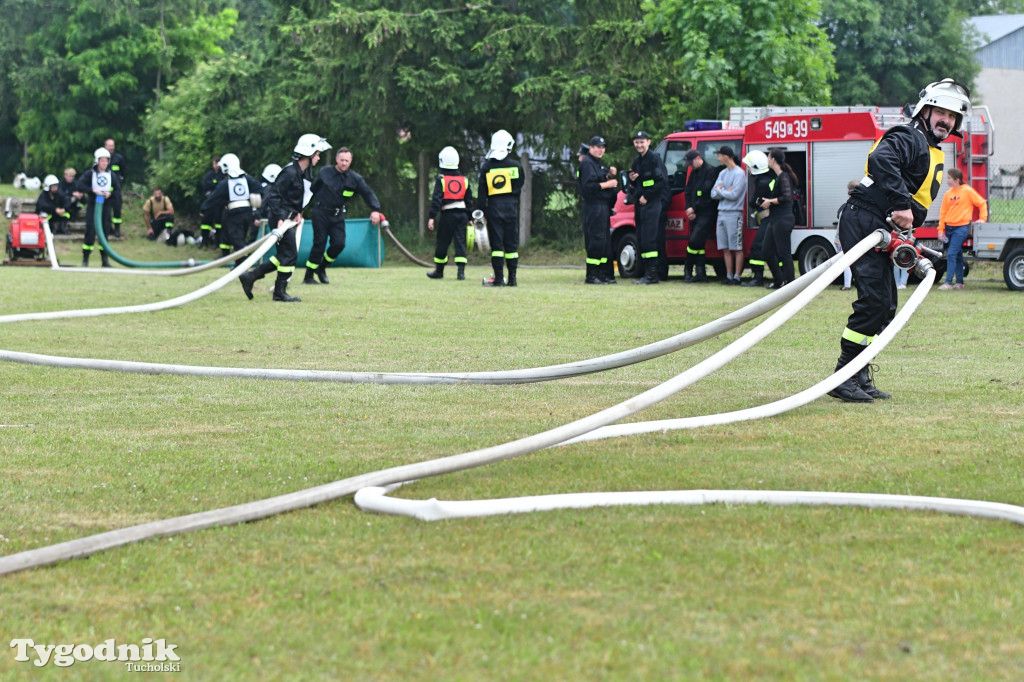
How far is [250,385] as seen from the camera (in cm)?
740

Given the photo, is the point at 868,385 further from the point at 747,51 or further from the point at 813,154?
the point at 747,51

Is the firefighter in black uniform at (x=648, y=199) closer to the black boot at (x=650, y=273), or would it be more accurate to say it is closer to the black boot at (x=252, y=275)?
the black boot at (x=650, y=273)

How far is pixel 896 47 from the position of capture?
43750 millimetres

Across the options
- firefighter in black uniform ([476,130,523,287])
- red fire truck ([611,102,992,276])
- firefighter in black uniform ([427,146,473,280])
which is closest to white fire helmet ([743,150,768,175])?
red fire truck ([611,102,992,276])

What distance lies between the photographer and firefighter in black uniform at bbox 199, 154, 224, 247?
22547 millimetres

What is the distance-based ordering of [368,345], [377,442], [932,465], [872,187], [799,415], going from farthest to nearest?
1. [368,345]
2. [872,187]
3. [799,415]
4. [377,442]
5. [932,465]

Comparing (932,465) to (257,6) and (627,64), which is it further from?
(257,6)

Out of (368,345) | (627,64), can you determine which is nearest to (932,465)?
(368,345)

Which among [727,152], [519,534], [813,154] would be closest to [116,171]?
[727,152]

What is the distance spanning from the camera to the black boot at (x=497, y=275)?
54.1ft

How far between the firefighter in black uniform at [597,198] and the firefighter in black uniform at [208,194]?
7758mm

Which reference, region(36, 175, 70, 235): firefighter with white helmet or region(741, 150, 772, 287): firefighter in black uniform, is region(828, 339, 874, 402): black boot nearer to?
region(741, 150, 772, 287): firefighter in black uniform

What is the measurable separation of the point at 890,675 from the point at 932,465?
2.43 meters

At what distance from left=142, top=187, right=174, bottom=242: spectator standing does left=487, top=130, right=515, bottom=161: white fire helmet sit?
1602 centimetres
